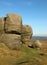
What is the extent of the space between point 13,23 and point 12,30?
1185mm

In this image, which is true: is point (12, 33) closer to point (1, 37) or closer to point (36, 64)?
point (1, 37)

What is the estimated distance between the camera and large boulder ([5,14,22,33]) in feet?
86.0

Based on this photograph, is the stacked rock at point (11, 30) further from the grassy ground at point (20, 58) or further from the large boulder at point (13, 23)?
the grassy ground at point (20, 58)

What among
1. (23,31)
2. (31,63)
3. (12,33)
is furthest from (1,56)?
(23,31)

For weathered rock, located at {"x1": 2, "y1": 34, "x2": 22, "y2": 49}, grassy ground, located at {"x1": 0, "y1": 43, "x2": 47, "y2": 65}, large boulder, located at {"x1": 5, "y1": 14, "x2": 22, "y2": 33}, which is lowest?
grassy ground, located at {"x1": 0, "y1": 43, "x2": 47, "y2": 65}

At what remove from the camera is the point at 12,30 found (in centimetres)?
2628

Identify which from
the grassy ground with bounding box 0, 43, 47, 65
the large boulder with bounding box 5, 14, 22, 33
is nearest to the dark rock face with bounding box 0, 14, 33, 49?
the large boulder with bounding box 5, 14, 22, 33

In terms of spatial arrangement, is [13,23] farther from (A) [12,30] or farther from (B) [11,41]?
(B) [11,41]

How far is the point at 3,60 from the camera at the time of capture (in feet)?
60.2

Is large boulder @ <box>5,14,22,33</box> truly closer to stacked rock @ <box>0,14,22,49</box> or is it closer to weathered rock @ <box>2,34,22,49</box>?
stacked rock @ <box>0,14,22,49</box>

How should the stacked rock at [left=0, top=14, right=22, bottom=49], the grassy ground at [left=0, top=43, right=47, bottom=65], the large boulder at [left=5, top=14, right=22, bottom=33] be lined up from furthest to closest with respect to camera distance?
the large boulder at [left=5, top=14, right=22, bottom=33]
the stacked rock at [left=0, top=14, right=22, bottom=49]
the grassy ground at [left=0, top=43, right=47, bottom=65]

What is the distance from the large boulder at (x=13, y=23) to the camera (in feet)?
86.0

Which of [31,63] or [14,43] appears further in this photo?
[14,43]

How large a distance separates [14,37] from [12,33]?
1.67 m
